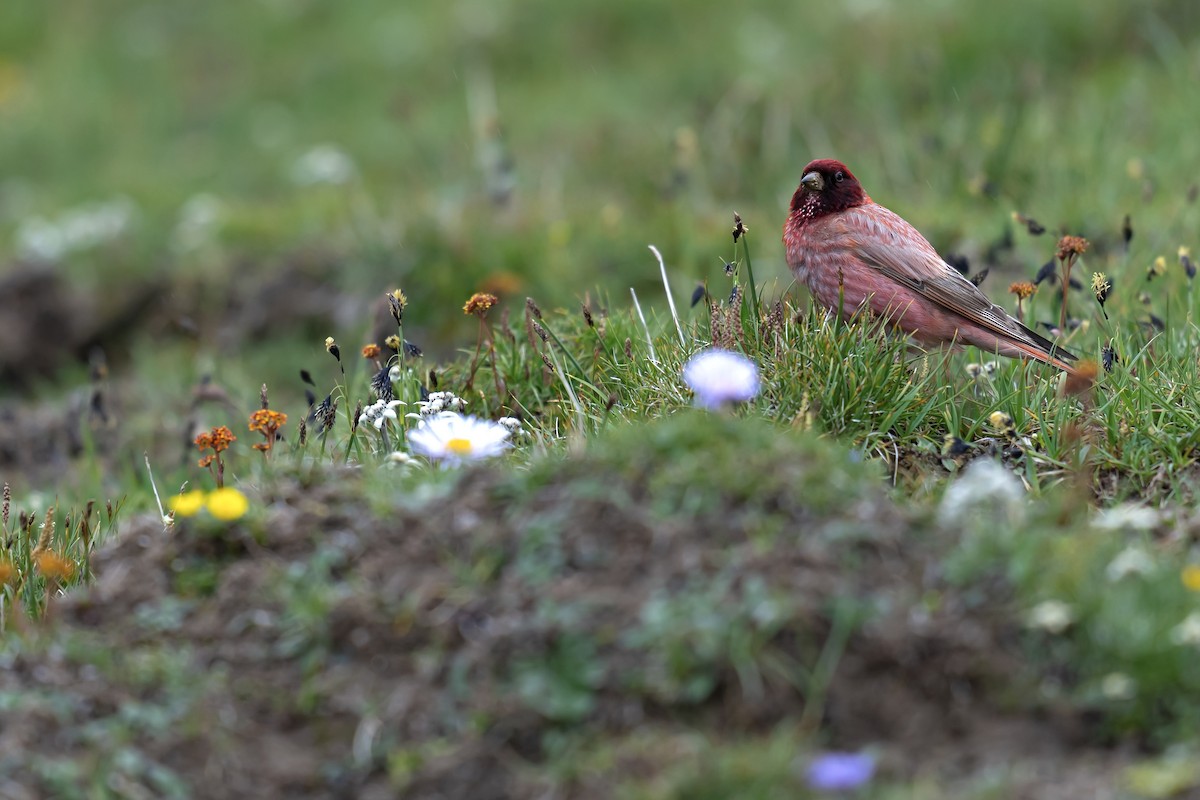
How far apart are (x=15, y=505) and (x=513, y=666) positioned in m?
3.44

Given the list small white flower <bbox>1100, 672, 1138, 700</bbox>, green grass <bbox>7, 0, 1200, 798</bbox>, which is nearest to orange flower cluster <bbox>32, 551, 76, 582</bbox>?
green grass <bbox>7, 0, 1200, 798</bbox>

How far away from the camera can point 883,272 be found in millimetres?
4750

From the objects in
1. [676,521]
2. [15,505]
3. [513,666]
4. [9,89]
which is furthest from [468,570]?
[9,89]

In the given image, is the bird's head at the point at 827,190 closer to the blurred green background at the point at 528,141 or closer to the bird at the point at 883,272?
the bird at the point at 883,272

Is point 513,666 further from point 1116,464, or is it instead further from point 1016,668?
point 1116,464

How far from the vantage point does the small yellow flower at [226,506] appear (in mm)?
2961

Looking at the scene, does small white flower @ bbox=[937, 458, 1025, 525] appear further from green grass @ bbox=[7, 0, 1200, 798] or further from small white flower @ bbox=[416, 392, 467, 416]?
small white flower @ bbox=[416, 392, 467, 416]

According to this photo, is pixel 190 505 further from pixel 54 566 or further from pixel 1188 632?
pixel 1188 632

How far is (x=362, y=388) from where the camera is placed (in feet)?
15.8

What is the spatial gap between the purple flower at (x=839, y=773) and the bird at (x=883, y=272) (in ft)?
8.02

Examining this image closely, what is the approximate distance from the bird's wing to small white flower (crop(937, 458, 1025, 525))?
6.03 ft

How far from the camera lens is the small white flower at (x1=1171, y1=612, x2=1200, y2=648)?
250cm

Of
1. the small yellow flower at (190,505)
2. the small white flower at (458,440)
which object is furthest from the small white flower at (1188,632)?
the small yellow flower at (190,505)

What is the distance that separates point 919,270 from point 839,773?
2.79 metres
